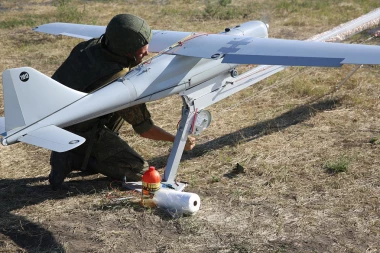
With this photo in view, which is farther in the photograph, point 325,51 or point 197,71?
point 197,71

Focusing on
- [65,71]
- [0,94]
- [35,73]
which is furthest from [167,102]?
[35,73]

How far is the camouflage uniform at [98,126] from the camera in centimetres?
641

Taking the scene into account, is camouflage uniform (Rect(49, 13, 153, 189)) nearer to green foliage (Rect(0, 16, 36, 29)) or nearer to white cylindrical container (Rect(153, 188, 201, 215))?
white cylindrical container (Rect(153, 188, 201, 215))

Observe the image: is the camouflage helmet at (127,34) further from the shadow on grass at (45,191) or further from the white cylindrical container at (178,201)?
the shadow on grass at (45,191)

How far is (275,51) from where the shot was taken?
6402mm

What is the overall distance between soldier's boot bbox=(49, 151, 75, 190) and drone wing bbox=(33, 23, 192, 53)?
177 centimetres

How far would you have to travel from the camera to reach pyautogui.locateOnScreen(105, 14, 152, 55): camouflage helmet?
6168mm

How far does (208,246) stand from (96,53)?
Result: 252cm

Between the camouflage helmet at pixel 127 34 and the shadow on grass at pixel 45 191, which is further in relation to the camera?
the camouflage helmet at pixel 127 34

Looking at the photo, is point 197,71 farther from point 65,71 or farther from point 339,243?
point 339,243

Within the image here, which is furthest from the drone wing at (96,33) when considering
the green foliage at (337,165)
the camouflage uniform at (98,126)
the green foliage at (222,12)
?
the green foliage at (222,12)

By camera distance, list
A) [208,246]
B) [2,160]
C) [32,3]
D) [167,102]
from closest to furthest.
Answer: [208,246]
[2,160]
[167,102]
[32,3]

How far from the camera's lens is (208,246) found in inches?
215

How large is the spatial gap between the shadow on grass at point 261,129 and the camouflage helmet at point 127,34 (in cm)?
189
